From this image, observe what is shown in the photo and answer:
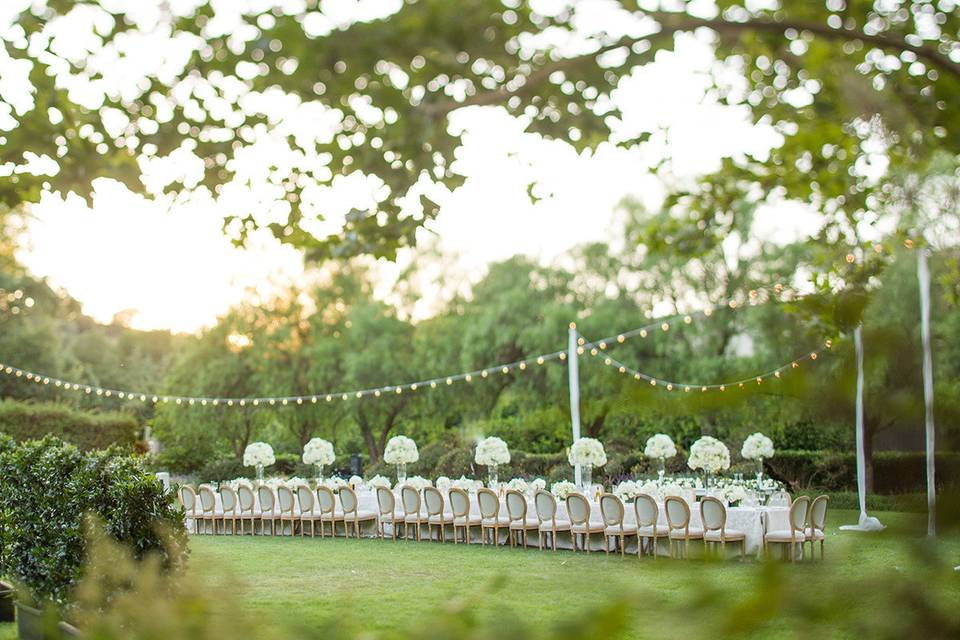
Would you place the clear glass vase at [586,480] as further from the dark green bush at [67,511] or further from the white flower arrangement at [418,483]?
the dark green bush at [67,511]

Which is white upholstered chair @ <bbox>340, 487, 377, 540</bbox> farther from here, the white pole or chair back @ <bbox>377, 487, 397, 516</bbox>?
the white pole

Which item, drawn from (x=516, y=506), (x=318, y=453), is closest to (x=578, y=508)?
(x=516, y=506)

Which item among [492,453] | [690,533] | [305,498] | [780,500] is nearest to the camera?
[690,533]

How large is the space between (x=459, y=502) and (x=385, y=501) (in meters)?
1.47

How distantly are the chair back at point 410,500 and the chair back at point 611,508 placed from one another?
315 centimetres

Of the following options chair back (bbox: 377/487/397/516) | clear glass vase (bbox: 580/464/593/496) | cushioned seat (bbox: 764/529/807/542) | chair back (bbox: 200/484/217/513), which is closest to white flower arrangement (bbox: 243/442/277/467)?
chair back (bbox: 200/484/217/513)

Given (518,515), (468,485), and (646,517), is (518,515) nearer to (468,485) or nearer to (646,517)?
(468,485)

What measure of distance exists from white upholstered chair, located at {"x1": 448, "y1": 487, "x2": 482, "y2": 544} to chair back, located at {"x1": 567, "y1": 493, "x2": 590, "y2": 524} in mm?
1774

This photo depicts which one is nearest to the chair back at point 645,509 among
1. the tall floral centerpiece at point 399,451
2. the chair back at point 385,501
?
the chair back at point 385,501

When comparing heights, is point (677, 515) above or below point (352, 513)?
above

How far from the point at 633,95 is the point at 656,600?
9.52ft

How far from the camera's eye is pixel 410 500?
581 inches

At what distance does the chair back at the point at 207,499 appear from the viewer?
16922 millimetres

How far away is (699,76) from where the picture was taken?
216 inches
